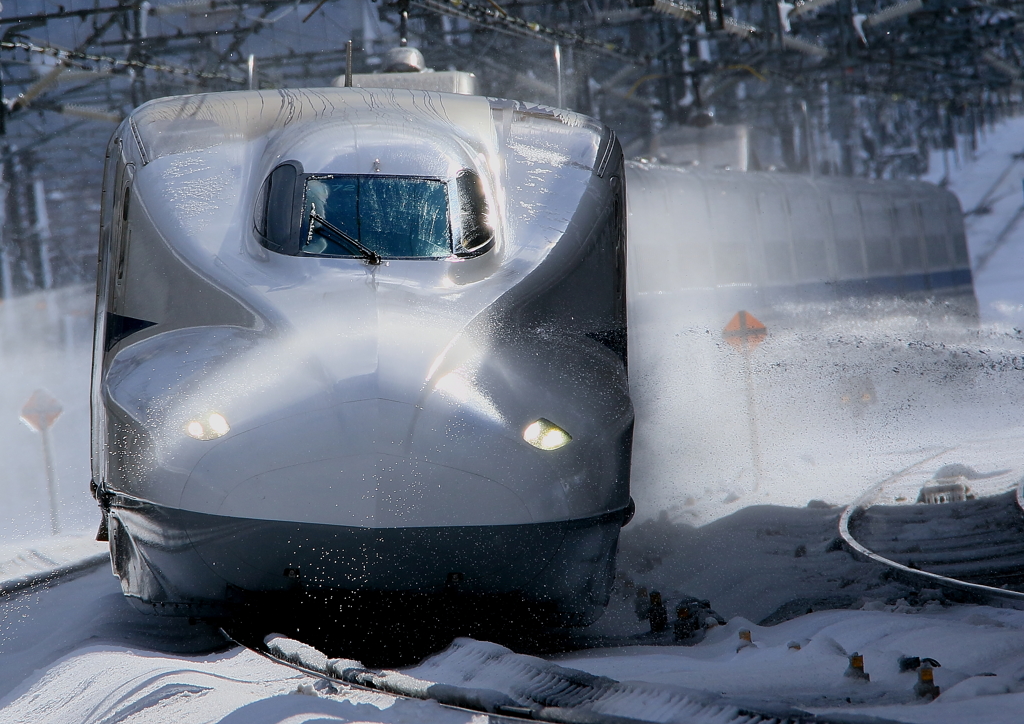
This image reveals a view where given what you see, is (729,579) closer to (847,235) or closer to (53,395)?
(847,235)

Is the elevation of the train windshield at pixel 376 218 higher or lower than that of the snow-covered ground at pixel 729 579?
higher

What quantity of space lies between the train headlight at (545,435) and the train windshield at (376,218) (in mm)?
1000

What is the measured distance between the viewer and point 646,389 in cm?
1236

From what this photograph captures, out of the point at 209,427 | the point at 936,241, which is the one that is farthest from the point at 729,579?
the point at 936,241

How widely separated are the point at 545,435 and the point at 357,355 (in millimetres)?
783

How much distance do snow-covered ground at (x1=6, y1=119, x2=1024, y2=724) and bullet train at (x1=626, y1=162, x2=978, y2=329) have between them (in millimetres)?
524

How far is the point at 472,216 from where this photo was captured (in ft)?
16.6

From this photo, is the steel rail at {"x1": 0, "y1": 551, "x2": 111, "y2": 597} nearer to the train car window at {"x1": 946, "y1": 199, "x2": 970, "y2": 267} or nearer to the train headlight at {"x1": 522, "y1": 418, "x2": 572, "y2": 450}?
the train headlight at {"x1": 522, "y1": 418, "x2": 572, "y2": 450}

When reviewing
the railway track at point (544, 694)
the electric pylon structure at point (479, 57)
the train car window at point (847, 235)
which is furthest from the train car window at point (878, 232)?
the railway track at point (544, 694)

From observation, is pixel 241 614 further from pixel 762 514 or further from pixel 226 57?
pixel 226 57

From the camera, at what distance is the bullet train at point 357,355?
13.4ft

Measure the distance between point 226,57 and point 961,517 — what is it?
1853cm

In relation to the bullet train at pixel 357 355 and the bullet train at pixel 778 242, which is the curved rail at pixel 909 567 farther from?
the bullet train at pixel 778 242

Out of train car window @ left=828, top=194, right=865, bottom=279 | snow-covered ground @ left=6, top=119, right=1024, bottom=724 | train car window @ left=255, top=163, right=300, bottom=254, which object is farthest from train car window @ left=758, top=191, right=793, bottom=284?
train car window @ left=255, top=163, right=300, bottom=254
